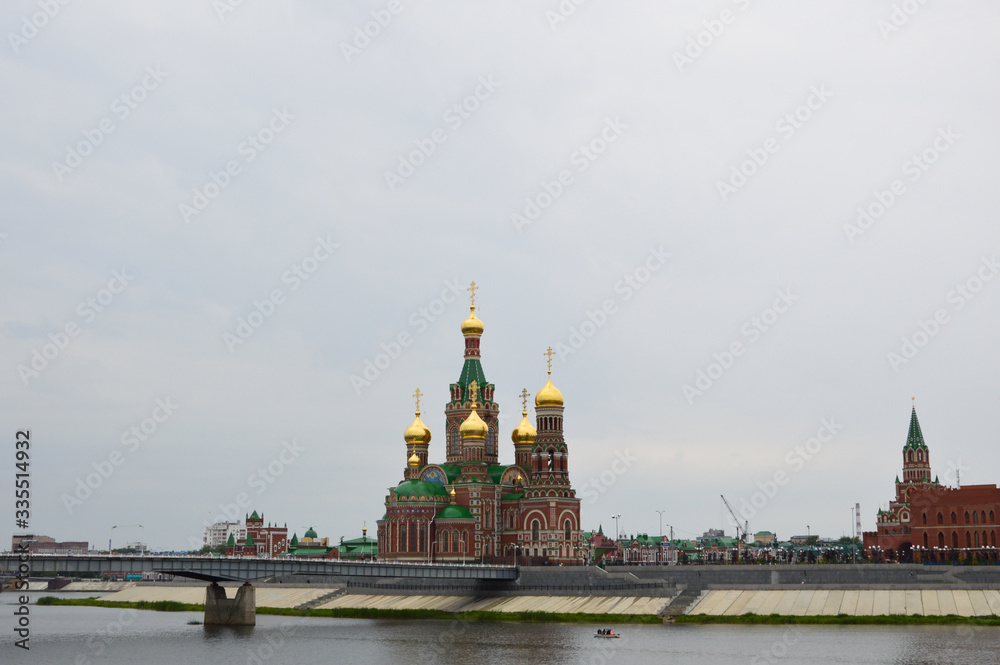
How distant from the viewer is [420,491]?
420 ft

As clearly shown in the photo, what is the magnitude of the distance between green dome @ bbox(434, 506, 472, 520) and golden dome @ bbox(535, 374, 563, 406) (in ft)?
50.3

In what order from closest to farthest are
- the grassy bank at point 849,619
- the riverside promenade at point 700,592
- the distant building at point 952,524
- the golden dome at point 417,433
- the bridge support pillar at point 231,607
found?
the grassy bank at point 849,619, the riverside promenade at point 700,592, the bridge support pillar at point 231,607, the distant building at point 952,524, the golden dome at point 417,433

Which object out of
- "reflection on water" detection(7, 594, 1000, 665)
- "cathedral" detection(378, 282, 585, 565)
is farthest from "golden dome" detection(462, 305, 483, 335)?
"reflection on water" detection(7, 594, 1000, 665)

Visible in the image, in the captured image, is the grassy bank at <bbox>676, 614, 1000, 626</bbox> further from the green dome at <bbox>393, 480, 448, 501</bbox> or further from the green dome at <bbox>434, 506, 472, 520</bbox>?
the green dome at <bbox>393, 480, 448, 501</bbox>

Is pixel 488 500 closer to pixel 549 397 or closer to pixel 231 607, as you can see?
pixel 549 397

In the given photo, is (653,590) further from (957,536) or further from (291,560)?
(957,536)

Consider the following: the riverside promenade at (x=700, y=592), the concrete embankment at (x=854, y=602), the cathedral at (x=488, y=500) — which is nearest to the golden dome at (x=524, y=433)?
the cathedral at (x=488, y=500)

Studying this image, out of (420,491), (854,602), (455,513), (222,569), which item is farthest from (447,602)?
(854,602)

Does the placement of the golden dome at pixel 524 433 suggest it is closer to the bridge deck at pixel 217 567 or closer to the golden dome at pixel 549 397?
the golden dome at pixel 549 397

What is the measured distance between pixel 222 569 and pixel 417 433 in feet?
175

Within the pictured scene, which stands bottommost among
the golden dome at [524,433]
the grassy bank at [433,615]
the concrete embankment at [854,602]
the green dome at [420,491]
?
the grassy bank at [433,615]

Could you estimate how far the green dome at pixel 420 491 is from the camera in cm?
12794

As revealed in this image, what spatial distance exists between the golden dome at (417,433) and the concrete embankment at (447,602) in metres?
24.8

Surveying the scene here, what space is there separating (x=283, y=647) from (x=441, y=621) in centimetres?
2471
